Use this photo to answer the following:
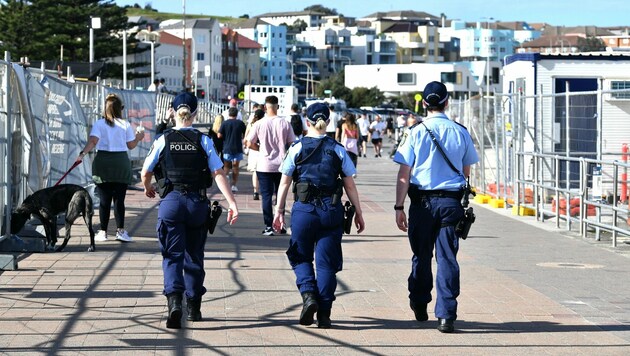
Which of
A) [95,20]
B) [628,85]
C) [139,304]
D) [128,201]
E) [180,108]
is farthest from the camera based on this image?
[95,20]

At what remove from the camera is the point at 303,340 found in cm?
809

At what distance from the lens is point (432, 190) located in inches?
342

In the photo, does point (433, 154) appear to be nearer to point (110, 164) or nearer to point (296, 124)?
point (110, 164)

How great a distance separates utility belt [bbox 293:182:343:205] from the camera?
8.68 metres

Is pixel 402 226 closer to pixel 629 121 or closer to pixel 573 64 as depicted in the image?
pixel 629 121

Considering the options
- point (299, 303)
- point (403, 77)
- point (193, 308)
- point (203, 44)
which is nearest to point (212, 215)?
point (193, 308)

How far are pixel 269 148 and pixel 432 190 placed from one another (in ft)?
23.7

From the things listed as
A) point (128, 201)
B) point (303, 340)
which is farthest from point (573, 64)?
point (303, 340)

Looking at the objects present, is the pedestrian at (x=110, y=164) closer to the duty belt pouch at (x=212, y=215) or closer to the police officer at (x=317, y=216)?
the duty belt pouch at (x=212, y=215)

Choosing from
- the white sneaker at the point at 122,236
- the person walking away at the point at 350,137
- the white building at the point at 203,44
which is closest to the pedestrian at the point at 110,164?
the white sneaker at the point at 122,236

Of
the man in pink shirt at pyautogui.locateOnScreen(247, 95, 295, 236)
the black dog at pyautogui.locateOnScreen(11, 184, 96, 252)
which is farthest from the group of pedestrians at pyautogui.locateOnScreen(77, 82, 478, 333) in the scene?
the man in pink shirt at pyautogui.locateOnScreen(247, 95, 295, 236)

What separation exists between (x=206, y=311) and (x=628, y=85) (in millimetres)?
16897

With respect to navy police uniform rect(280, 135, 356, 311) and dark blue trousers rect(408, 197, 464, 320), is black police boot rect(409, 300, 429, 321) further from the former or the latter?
navy police uniform rect(280, 135, 356, 311)

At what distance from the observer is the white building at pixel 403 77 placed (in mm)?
159875
